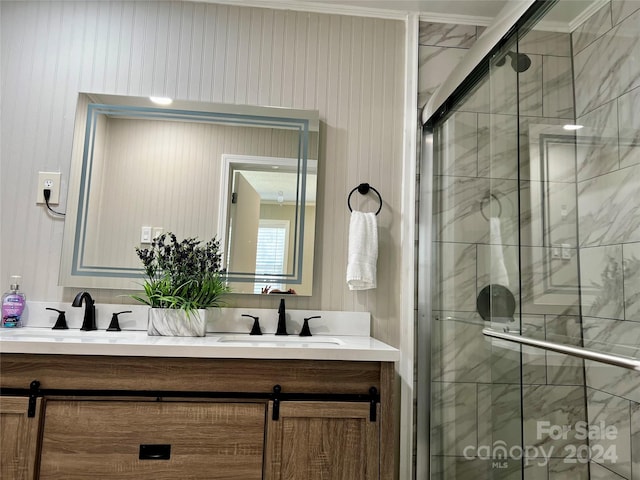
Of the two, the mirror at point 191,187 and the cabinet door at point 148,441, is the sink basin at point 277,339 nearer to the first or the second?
the mirror at point 191,187

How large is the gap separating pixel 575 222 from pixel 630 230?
125 mm

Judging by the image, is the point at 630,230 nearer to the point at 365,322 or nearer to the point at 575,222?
the point at 575,222

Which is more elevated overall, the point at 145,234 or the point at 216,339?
the point at 145,234

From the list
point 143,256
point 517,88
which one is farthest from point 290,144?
point 517,88

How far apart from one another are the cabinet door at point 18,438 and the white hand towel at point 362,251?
1.12 m

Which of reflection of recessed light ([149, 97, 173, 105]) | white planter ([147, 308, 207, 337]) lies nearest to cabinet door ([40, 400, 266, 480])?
white planter ([147, 308, 207, 337])

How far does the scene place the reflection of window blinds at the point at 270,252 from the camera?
5.99 feet

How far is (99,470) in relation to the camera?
3.96 feet

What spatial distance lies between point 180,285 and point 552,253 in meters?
1.21

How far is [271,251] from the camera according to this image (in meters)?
1.84

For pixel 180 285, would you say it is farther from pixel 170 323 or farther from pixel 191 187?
pixel 191 187

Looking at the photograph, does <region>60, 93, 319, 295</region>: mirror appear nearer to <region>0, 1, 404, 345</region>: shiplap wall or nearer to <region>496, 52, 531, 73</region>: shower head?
<region>0, 1, 404, 345</region>: shiplap wall

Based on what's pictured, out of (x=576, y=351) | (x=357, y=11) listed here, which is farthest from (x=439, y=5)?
(x=576, y=351)

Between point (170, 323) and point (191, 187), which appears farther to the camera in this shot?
point (191, 187)
